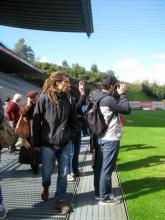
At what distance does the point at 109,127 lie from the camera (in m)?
7.43

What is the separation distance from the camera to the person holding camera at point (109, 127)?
7.31 meters

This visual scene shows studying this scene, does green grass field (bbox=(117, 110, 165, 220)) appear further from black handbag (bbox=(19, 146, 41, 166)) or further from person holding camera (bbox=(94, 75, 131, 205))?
black handbag (bbox=(19, 146, 41, 166))

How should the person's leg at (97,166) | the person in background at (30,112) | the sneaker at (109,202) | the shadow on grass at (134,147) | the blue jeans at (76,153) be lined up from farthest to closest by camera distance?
the shadow on grass at (134,147)
the person in background at (30,112)
the blue jeans at (76,153)
the person's leg at (97,166)
the sneaker at (109,202)

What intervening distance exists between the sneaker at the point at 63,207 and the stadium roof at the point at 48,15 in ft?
79.8

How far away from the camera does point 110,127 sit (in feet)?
24.4

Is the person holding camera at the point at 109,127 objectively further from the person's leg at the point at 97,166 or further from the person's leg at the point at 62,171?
the person's leg at the point at 62,171

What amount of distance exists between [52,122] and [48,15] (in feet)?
110

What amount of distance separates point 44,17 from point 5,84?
7504 mm

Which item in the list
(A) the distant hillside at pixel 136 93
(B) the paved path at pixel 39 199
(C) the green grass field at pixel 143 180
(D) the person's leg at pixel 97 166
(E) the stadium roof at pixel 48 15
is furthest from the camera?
(A) the distant hillside at pixel 136 93

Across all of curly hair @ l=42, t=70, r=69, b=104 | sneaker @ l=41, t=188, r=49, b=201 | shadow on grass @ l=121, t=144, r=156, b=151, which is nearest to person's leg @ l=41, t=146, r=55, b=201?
sneaker @ l=41, t=188, r=49, b=201

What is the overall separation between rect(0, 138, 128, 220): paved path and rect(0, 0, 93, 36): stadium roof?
21.8 meters

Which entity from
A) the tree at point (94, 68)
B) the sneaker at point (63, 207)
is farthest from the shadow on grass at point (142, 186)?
the tree at point (94, 68)

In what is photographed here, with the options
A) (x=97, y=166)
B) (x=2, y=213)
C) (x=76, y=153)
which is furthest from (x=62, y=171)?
(x=76, y=153)

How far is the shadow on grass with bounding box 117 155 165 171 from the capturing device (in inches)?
451
